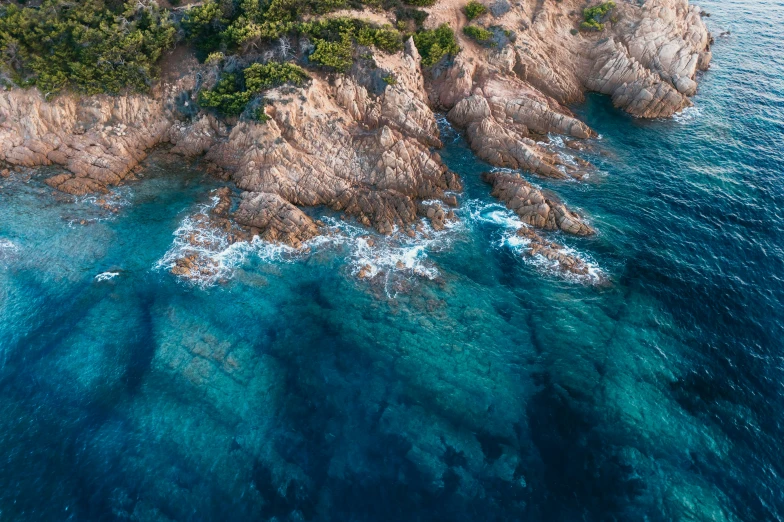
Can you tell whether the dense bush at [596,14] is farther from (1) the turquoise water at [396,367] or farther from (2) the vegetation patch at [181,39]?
(1) the turquoise water at [396,367]

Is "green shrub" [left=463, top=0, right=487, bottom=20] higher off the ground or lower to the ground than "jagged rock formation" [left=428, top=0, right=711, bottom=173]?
higher

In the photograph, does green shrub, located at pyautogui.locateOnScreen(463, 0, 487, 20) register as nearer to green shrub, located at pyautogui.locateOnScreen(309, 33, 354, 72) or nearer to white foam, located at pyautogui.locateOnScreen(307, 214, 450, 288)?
green shrub, located at pyautogui.locateOnScreen(309, 33, 354, 72)

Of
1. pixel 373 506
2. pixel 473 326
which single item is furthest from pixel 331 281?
pixel 373 506

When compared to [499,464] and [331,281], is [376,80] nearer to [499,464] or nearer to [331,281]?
[331,281]

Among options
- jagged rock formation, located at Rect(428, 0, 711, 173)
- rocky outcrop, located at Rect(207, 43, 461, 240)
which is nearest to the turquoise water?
rocky outcrop, located at Rect(207, 43, 461, 240)

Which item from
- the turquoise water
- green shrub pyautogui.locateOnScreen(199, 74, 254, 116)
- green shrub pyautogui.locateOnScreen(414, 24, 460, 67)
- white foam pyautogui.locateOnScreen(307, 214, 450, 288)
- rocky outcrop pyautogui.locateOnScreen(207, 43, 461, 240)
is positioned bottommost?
the turquoise water

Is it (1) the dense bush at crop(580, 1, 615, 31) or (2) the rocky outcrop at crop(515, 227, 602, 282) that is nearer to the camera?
(2) the rocky outcrop at crop(515, 227, 602, 282)

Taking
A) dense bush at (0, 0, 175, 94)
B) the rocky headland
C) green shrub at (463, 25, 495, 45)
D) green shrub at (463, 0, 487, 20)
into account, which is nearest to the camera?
the rocky headland
